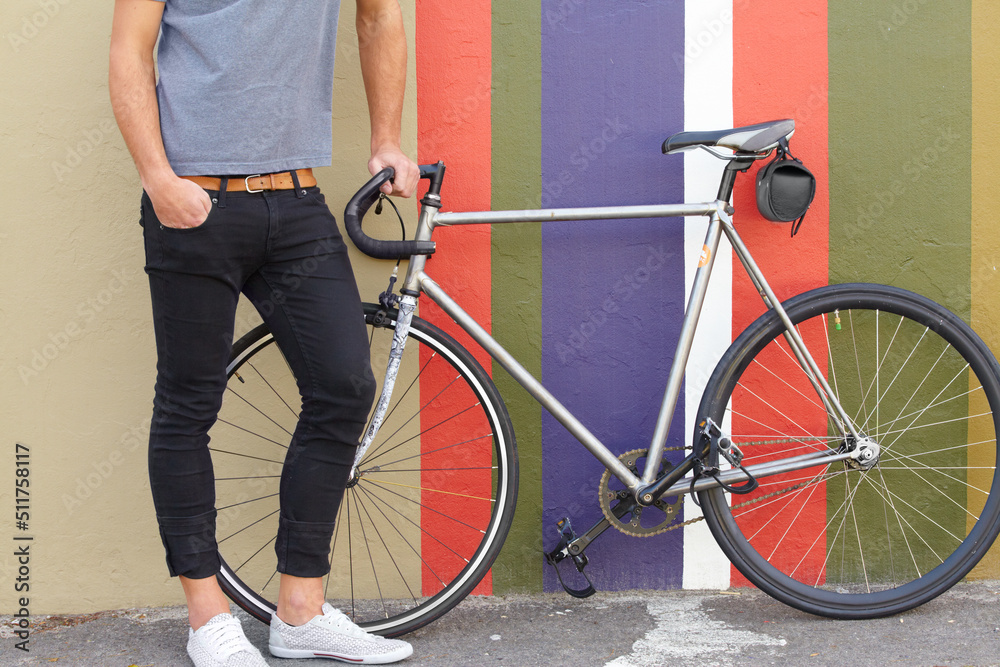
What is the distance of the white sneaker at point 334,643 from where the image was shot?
2.08 metres

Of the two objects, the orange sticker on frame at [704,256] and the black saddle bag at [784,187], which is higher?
the black saddle bag at [784,187]

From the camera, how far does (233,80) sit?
183 centimetres

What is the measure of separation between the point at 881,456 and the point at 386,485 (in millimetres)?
1588

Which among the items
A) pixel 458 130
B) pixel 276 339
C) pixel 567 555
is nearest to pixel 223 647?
pixel 276 339

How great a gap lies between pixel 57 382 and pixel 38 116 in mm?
794

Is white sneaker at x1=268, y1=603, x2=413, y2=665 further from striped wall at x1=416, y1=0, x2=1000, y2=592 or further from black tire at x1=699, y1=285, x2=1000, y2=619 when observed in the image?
black tire at x1=699, y1=285, x2=1000, y2=619

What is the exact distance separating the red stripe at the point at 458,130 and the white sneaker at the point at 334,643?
28.7 inches

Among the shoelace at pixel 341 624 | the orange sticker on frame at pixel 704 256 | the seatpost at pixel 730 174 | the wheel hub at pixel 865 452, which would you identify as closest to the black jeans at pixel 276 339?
the shoelace at pixel 341 624

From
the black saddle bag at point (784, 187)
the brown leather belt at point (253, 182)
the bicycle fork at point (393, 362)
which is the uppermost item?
the black saddle bag at point (784, 187)

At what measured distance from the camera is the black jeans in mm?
1878

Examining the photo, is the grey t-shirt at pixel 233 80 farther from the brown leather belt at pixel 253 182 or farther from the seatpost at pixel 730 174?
the seatpost at pixel 730 174

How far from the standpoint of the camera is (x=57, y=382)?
2406mm

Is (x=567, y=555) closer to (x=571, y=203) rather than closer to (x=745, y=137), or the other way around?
(x=571, y=203)

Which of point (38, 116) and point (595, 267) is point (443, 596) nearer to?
point (595, 267)
